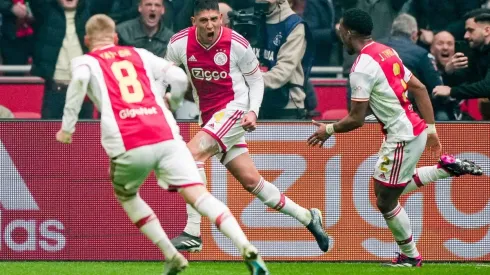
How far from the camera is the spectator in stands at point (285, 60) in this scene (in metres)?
12.9

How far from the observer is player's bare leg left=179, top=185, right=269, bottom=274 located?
884 cm

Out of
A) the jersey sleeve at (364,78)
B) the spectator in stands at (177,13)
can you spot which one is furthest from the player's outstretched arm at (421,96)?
the spectator in stands at (177,13)

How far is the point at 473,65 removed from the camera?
13078 mm

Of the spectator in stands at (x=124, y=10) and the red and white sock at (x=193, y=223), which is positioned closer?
the red and white sock at (x=193, y=223)

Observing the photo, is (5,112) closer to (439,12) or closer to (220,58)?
(220,58)

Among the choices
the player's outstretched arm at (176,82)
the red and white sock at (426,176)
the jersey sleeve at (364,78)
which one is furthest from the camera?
the red and white sock at (426,176)

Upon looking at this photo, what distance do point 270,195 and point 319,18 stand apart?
12.5 feet

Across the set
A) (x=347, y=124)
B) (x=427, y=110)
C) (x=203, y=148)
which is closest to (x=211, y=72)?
(x=203, y=148)

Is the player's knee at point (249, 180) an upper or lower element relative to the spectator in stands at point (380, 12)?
lower

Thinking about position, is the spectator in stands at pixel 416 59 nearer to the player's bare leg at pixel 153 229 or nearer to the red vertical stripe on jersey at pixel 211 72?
the red vertical stripe on jersey at pixel 211 72

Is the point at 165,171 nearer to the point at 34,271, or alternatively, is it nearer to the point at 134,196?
the point at 134,196

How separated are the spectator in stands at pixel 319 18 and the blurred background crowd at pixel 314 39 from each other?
0.01 metres

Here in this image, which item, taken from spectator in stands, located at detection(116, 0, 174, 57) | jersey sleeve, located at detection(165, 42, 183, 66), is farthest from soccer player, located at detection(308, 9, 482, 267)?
spectator in stands, located at detection(116, 0, 174, 57)

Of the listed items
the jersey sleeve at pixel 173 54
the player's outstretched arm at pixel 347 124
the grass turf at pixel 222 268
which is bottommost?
the grass turf at pixel 222 268
